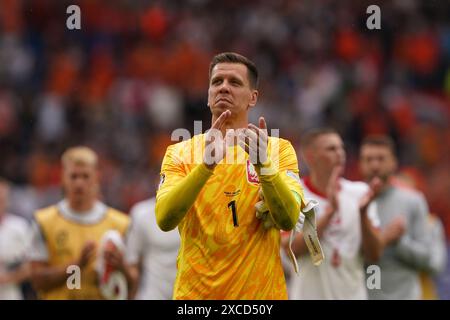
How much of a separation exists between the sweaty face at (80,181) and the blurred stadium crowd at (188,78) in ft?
20.6

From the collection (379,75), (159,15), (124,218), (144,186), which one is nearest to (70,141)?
(144,186)

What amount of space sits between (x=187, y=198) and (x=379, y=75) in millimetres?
14180

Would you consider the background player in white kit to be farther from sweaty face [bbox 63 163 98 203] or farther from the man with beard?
sweaty face [bbox 63 163 98 203]

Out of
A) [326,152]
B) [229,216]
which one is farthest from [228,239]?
[326,152]

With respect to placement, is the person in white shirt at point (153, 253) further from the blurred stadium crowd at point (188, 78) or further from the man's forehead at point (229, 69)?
the blurred stadium crowd at point (188, 78)

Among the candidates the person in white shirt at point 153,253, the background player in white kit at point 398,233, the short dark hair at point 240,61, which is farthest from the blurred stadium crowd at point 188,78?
the short dark hair at point 240,61

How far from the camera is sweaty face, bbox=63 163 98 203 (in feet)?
31.5

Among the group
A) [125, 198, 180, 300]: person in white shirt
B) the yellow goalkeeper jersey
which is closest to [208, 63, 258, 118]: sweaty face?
the yellow goalkeeper jersey

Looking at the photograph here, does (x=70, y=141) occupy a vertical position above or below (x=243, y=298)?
above

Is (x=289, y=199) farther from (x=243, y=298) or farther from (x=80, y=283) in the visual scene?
(x=80, y=283)

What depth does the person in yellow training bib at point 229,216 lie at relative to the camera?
5.97m

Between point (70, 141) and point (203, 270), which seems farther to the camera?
point (70, 141)

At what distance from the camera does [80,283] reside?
9.10m
